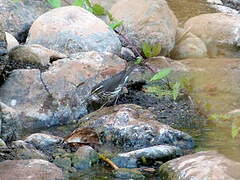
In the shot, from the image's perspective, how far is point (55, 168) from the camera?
5.18m

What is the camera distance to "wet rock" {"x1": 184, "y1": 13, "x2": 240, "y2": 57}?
1008 centimetres

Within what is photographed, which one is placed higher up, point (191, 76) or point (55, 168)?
point (55, 168)

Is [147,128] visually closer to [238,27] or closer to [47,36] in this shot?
[47,36]

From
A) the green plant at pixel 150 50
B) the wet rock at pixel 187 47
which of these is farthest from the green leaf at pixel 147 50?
the wet rock at pixel 187 47

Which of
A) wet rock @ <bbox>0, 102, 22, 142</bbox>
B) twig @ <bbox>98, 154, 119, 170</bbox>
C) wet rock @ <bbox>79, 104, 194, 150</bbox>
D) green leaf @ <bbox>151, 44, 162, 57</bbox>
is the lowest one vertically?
green leaf @ <bbox>151, 44, 162, 57</bbox>

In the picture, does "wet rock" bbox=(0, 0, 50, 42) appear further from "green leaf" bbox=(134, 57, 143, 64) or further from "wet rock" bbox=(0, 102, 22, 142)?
"wet rock" bbox=(0, 102, 22, 142)

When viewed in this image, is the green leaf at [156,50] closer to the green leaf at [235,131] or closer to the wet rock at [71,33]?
the wet rock at [71,33]

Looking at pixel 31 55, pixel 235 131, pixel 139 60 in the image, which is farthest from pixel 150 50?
pixel 235 131

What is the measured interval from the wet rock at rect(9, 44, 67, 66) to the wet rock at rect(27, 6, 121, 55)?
643 mm

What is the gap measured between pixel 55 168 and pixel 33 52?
2.72m

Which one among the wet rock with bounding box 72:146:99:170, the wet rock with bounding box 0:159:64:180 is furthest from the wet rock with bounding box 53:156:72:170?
the wet rock with bounding box 0:159:64:180

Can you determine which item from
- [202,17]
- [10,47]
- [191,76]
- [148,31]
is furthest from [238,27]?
[10,47]

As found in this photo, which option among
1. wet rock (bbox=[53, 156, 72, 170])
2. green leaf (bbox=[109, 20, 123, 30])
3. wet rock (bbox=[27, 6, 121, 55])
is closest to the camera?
wet rock (bbox=[53, 156, 72, 170])

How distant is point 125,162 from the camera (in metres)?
5.55
